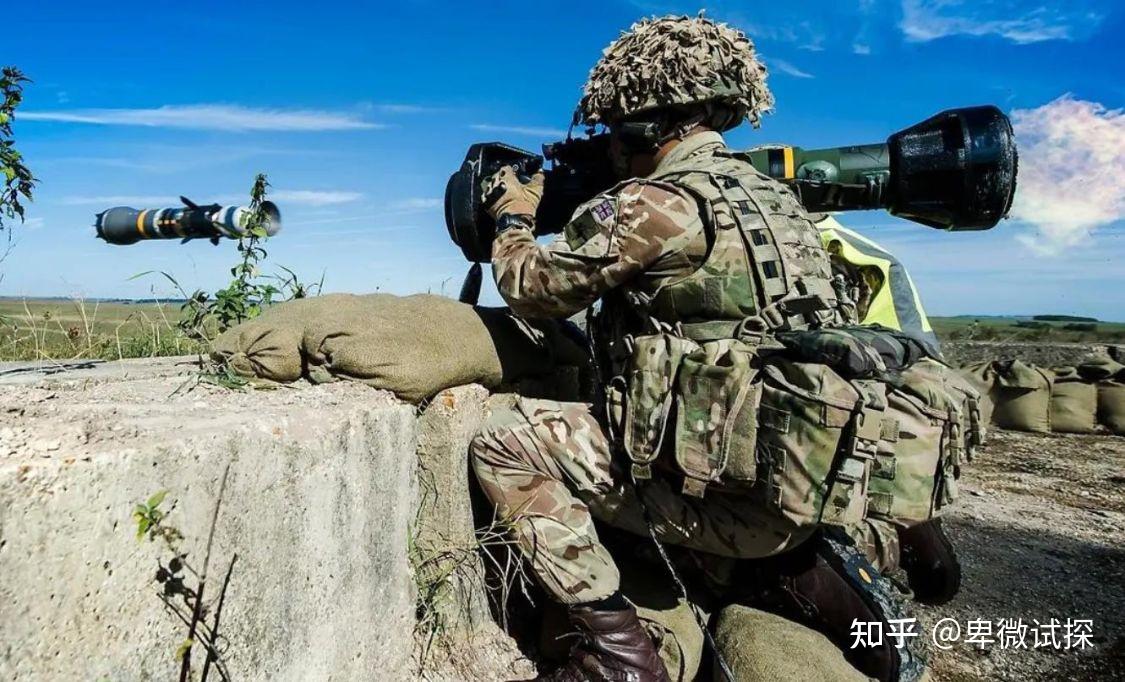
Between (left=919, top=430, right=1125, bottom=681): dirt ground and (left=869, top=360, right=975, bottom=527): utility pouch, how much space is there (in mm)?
1095

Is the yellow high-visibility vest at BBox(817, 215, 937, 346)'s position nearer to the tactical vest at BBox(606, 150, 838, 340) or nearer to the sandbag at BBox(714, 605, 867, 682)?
the tactical vest at BBox(606, 150, 838, 340)

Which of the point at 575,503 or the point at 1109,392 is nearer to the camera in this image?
the point at 575,503

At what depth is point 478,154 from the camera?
108 inches

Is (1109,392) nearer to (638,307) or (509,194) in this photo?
(638,307)

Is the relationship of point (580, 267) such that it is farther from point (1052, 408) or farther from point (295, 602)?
point (1052, 408)

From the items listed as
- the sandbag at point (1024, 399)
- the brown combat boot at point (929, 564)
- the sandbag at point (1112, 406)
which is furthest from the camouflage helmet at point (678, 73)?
the sandbag at point (1112, 406)

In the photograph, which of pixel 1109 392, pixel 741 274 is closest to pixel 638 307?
pixel 741 274

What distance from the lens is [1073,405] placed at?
7.13 meters

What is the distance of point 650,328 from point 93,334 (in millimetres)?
2650

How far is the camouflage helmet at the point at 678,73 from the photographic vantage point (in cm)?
245

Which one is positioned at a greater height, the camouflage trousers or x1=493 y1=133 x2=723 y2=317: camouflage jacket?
x1=493 y1=133 x2=723 y2=317: camouflage jacket

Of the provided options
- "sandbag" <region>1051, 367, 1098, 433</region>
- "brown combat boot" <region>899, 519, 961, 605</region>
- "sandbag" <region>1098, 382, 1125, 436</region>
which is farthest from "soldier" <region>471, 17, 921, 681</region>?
"sandbag" <region>1098, 382, 1125, 436</region>

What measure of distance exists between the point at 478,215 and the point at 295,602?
1.52 m

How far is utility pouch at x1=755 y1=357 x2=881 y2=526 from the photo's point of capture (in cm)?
185
